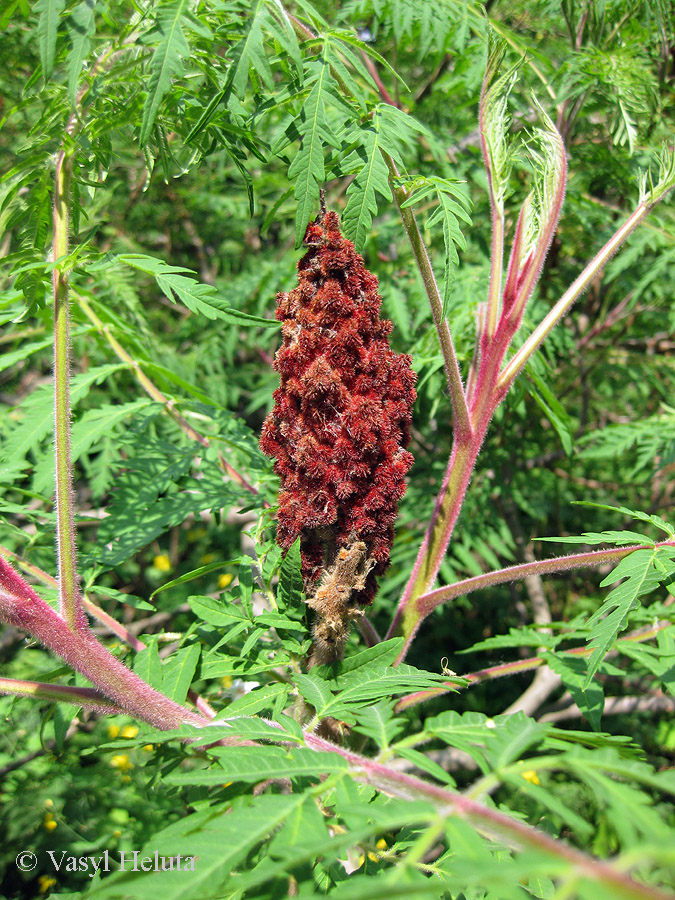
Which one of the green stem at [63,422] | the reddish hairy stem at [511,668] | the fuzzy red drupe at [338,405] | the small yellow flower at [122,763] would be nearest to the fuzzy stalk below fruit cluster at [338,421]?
the fuzzy red drupe at [338,405]

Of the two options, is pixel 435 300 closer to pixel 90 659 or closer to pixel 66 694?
pixel 90 659

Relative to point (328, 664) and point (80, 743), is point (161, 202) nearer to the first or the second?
point (80, 743)

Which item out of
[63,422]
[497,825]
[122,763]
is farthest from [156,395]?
[122,763]

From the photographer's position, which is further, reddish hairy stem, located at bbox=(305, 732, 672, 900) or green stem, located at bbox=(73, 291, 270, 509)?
green stem, located at bbox=(73, 291, 270, 509)

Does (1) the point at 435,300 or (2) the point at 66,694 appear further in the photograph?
(1) the point at 435,300

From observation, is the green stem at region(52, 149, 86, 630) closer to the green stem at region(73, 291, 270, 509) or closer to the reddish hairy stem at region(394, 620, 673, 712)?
the green stem at region(73, 291, 270, 509)

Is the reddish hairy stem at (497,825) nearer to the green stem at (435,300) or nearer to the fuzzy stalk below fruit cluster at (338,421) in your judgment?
the fuzzy stalk below fruit cluster at (338,421)

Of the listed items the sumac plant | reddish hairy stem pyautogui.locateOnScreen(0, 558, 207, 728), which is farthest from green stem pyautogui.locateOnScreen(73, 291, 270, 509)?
reddish hairy stem pyautogui.locateOnScreen(0, 558, 207, 728)

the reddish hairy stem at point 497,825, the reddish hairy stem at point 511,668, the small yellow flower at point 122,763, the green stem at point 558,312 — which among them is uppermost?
the green stem at point 558,312
